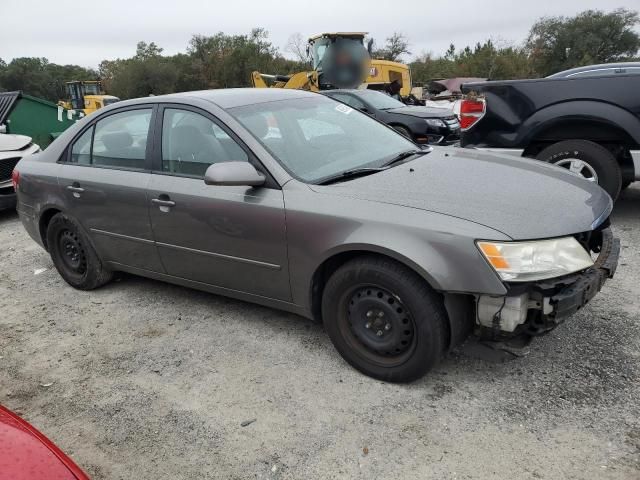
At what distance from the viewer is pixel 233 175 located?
2.93 metres

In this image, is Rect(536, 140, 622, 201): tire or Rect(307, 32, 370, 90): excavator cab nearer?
Rect(536, 140, 622, 201): tire

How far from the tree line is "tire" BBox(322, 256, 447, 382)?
33.8 metres

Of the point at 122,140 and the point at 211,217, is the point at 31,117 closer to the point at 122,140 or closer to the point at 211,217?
the point at 122,140

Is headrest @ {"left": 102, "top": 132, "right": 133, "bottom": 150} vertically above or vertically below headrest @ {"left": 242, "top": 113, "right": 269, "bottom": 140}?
below

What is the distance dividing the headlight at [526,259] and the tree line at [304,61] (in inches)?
1347

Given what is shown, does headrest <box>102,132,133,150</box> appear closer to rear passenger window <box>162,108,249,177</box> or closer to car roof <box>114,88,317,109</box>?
car roof <box>114,88,317,109</box>

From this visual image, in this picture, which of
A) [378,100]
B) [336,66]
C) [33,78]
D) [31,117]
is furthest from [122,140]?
[33,78]

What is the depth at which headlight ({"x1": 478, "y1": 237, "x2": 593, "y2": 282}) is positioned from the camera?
239cm

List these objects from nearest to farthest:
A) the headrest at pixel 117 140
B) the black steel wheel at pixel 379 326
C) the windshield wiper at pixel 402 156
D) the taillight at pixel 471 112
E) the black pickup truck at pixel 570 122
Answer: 1. the black steel wheel at pixel 379 326
2. the windshield wiper at pixel 402 156
3. the headrest at pixel 117 140
4. the black pickup truck at pixel 570 122
5. the taillight at pixel 471 112

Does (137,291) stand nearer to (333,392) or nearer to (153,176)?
(153,176)

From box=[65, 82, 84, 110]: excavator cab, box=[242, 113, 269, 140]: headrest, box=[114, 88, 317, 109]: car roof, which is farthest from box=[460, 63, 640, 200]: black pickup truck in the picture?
box=[65, 82, 84, 110]: excavator cab

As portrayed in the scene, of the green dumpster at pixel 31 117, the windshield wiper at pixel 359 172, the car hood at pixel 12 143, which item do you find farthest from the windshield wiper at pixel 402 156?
the green dumpster at pixel 31 117

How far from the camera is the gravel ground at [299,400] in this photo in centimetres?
235

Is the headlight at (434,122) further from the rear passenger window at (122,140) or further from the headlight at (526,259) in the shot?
the headlight at (526,259)
